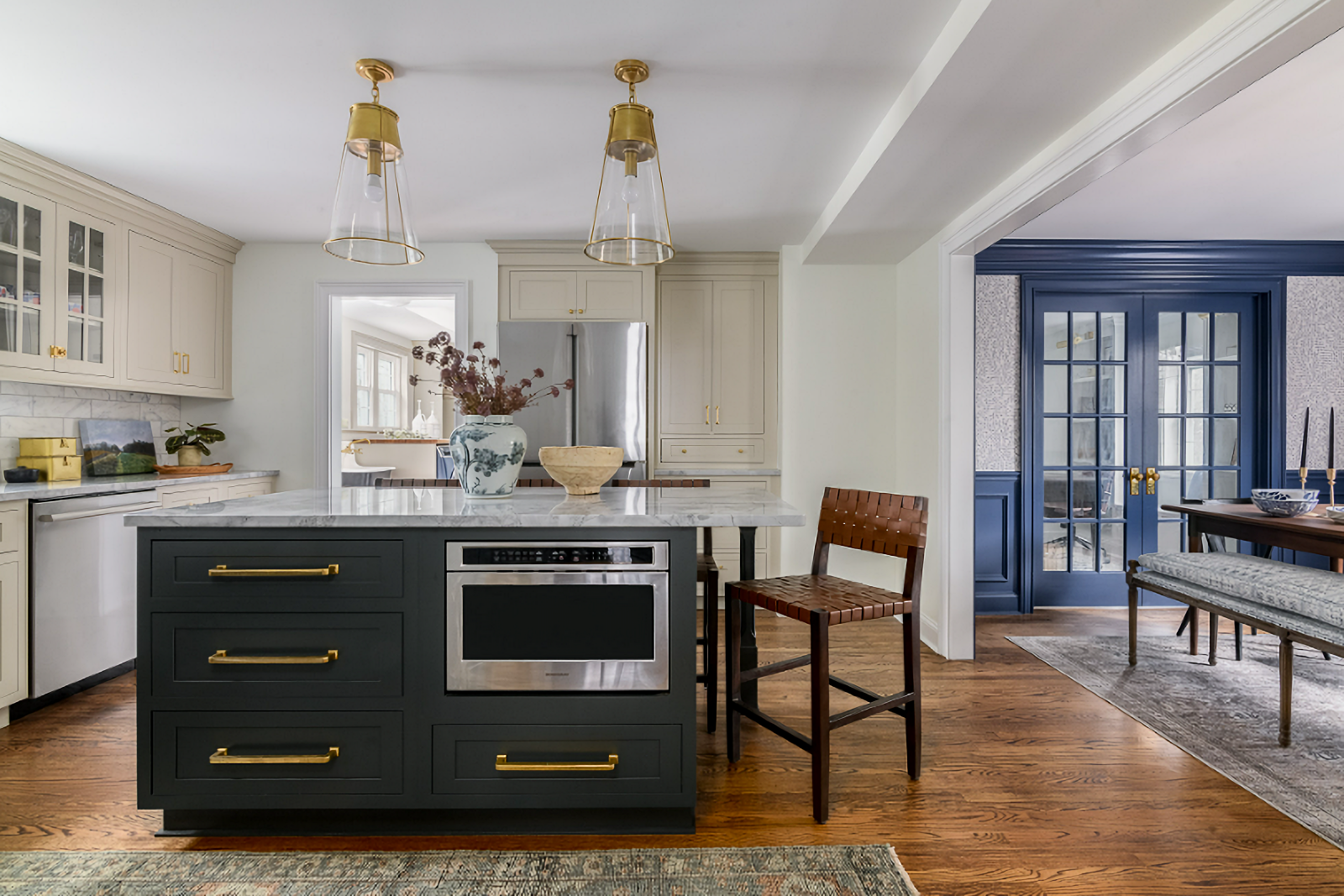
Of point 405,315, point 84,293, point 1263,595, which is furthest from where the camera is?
point 405,315

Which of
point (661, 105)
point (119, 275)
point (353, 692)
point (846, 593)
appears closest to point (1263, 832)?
point (846, 593)

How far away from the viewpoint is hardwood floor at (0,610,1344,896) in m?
1.70

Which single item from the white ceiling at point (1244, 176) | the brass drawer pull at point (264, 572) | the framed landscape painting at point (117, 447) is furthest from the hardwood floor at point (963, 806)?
the white ceiling at point (1244, 176)

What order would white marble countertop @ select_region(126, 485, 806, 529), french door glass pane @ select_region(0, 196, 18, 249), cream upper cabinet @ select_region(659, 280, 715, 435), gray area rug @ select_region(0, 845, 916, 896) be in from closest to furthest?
gray area rug @ select_region(0, 845, 916, 896) → white marble countertop @ select_region(126, 485, 806, 529) → french door glass pane @ select_region(0, 196, 18, 249) → cream upper cabinet @ select_region(659, 280, 715, 435)

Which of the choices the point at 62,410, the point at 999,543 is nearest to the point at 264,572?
the point at 62,410

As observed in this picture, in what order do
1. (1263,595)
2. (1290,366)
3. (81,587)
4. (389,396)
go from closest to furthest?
(1263,595) → (81,587) → (1290,366) → (389,396)

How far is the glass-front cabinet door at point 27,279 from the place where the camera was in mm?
2854

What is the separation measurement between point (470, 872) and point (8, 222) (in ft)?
10.8

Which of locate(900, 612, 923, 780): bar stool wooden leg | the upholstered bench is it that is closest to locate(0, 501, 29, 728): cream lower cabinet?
locate(900, 612, 923, 780): bar stool wooden leg

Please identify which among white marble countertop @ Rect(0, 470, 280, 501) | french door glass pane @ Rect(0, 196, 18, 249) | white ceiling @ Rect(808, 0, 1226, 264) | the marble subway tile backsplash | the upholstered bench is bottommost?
the upholstered bench

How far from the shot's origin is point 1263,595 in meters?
2.53

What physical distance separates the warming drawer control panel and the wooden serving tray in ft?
9.42

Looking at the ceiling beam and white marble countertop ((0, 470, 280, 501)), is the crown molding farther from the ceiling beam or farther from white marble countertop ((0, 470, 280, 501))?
the ceiling beam

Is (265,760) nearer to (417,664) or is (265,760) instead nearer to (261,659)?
(261,659)
